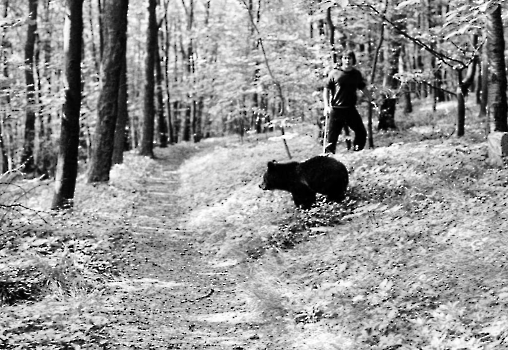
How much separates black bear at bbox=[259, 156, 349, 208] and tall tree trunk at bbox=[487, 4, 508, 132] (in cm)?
338

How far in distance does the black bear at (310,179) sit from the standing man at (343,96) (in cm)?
232

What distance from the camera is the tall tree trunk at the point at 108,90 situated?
14.6 meters

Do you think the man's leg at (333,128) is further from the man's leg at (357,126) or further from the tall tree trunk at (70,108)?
the tall tree trunk at (70,108)

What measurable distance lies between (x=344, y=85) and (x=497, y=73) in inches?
134

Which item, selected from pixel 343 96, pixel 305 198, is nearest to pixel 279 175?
pixel 305 198

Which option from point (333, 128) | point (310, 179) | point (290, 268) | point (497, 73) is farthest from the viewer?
point (333, 128)

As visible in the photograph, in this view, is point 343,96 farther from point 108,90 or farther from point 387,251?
point 108,90

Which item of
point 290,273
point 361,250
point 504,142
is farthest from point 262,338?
Result: point 504,142

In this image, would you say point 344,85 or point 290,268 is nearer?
point 290,268

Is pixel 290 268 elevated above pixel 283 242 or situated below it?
below

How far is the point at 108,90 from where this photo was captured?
1464 cm

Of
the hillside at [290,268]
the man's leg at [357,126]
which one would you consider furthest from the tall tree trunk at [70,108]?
the man's leg at [357,126]

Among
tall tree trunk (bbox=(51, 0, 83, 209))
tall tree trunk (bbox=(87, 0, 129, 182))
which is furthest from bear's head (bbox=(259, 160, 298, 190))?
tall tree trunk (bbox=(87, 0, 129, 182))

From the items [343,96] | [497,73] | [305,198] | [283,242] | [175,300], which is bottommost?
[175,300]
